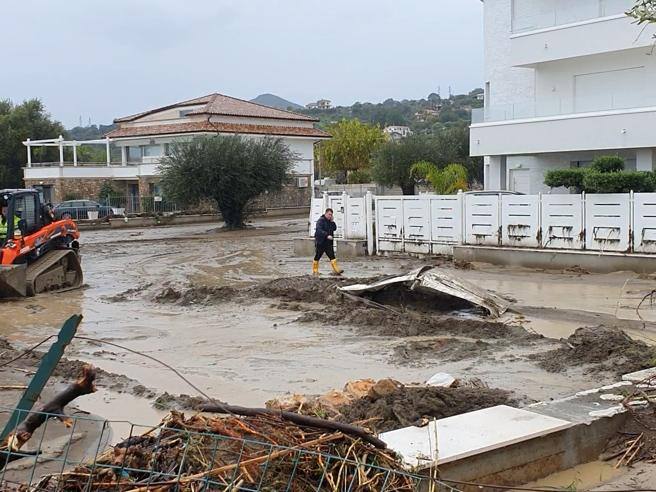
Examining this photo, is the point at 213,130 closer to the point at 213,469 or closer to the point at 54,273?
the point at 54,273

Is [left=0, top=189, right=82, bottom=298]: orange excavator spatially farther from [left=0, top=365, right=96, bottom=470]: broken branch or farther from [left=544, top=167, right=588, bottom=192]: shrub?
[left=0, top=365, right=96, bottom=470]: broken branch

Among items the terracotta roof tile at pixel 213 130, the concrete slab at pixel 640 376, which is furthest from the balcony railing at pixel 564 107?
the terracotta roof tile at pixel 213 130

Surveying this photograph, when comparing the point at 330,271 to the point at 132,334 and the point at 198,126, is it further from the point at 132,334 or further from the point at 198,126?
the point at 198,126

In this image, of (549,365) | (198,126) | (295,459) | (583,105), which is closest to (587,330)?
(549,365)

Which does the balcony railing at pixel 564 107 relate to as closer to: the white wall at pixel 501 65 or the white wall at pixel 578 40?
the white wall at pixel 501 65

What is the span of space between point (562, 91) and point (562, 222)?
14.7 m

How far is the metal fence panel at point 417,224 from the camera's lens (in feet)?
81.4

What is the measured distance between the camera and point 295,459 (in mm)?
4430

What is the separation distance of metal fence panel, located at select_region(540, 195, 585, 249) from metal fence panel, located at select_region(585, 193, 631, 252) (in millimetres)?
217

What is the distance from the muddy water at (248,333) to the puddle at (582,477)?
2718mm

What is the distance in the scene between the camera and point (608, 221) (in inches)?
803

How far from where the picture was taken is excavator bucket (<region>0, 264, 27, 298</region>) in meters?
18.6

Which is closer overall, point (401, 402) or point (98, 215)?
point (401, 402)

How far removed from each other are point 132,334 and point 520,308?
23.3 feet
